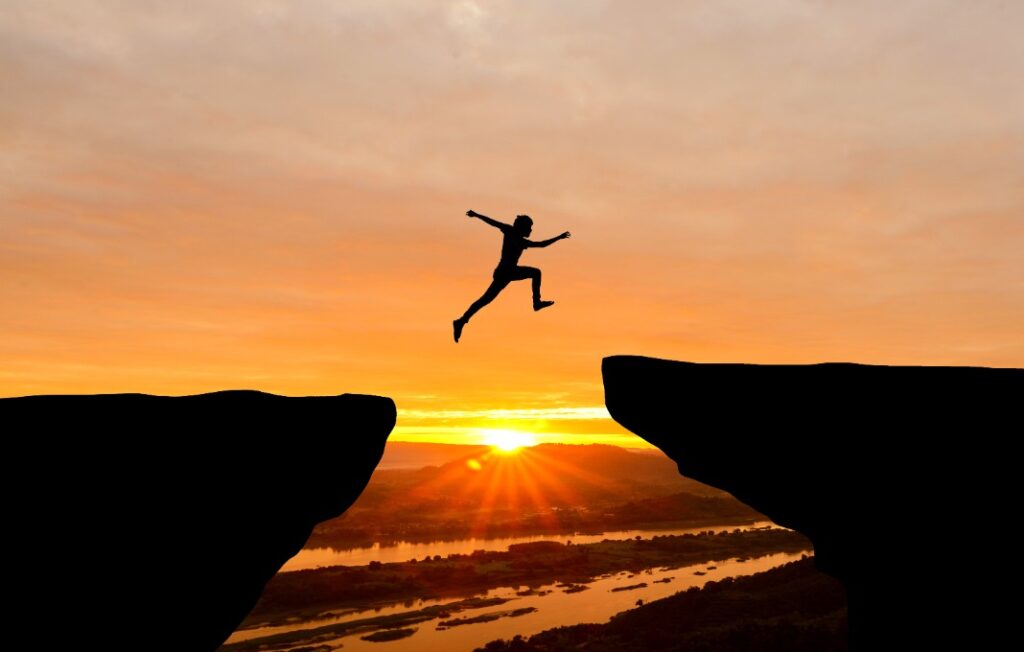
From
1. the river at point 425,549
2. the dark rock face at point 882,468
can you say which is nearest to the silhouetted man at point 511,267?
the dark rock face at point 882,468

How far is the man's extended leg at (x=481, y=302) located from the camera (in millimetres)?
12016

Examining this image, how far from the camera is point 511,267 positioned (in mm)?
11750

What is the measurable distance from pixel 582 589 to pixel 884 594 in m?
41.5

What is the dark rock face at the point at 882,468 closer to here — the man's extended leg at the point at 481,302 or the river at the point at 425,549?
the man's extended leg at the point at 481,302

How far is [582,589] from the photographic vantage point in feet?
156

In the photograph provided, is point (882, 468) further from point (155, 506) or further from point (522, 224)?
point (155, 506)

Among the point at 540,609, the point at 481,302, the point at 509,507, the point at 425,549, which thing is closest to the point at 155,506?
the point at 481,302

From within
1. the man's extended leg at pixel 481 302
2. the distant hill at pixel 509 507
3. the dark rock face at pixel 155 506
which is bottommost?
the distant hill at pixel 509 507

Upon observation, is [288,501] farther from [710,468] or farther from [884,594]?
[884,594]

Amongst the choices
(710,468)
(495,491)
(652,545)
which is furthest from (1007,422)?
(495,491)

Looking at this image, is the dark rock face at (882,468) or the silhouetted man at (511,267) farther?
the silhouetted man at (511,267)

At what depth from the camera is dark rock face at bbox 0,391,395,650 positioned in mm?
8359

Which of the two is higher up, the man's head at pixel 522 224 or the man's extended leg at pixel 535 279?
the man's head at pixel 522 224

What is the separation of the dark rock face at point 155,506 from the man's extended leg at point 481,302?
101 inches
